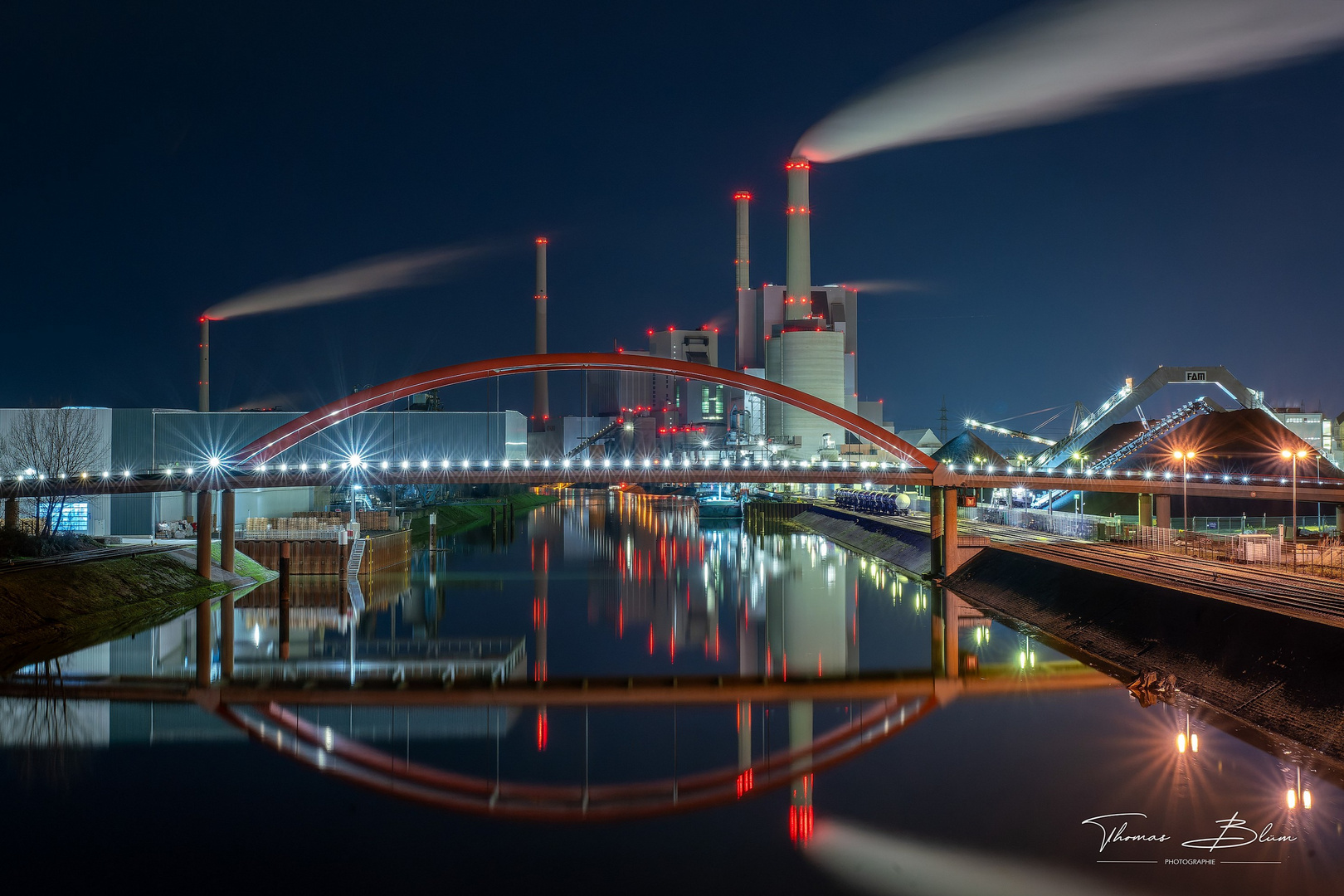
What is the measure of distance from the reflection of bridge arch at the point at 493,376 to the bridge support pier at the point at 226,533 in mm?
3519

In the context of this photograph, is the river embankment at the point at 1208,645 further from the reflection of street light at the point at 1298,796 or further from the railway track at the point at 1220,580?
the reflection of street light at the point at 1298,796

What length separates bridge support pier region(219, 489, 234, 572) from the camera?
3728 cm

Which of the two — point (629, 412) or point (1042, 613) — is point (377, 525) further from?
point (629, 412)

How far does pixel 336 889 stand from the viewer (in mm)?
12492

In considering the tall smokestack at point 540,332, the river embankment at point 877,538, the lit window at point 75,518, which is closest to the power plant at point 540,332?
the tall smokestack at point 540,332

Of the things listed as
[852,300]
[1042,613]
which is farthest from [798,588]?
[852,300]

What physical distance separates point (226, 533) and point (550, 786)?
27.0m

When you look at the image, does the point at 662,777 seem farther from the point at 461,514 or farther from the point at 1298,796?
the point at 461,514

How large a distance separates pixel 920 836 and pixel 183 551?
3374 centimetres

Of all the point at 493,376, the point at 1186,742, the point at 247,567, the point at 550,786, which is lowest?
the point at 550,786

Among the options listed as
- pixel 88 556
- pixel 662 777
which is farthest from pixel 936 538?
pixel 88 556

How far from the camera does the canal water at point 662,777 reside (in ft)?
42.7

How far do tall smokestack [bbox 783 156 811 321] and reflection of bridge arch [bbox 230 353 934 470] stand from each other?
62.8 metres

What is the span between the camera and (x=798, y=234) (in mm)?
102750
